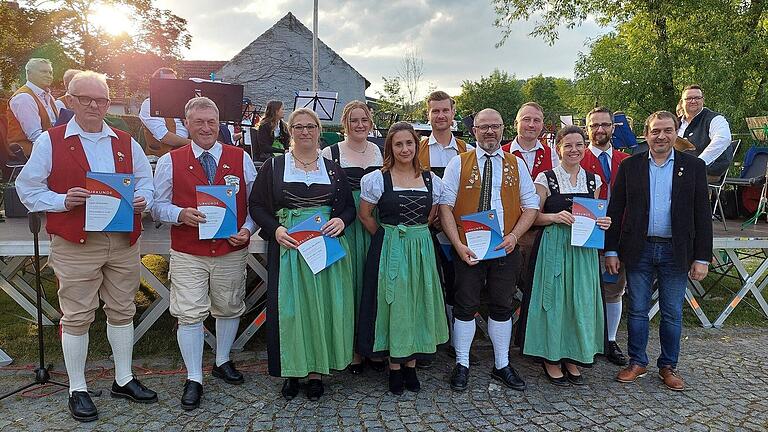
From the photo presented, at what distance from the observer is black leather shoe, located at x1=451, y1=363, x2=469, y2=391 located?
3.45 m

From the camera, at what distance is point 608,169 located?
4055mm

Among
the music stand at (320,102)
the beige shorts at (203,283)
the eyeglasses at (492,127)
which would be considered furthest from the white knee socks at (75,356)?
the music stand at (320,102)

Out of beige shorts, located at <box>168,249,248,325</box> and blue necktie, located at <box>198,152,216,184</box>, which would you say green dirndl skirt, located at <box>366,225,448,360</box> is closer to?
beige shorts, located at <box>168,249,248,325</box>

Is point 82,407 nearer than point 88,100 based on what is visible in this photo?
No

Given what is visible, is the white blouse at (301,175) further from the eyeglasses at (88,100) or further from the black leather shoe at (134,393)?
the black leather shoe at (134,393)

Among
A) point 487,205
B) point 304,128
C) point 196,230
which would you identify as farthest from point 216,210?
point 487,205

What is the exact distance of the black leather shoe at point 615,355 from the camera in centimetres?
391

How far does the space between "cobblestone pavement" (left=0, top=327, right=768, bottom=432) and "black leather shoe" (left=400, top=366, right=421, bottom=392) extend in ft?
0.21

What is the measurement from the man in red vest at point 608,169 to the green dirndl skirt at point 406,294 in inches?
60.3

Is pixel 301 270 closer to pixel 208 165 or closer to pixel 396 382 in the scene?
pixel 208 165

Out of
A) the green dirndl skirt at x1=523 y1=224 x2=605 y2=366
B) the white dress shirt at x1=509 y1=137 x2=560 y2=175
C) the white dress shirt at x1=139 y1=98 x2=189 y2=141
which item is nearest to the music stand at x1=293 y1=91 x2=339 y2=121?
the white dress shirt at x1=139 y1=98 x2=189 y2=141

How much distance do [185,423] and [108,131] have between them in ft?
5.80

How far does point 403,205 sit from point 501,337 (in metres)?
1.18

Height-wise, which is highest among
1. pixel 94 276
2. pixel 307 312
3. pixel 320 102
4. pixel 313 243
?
pixel 320 102
